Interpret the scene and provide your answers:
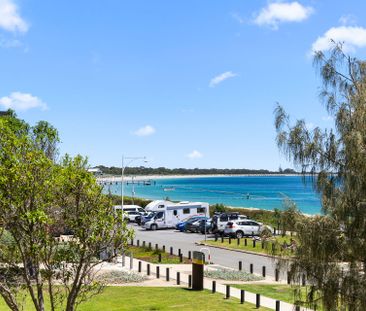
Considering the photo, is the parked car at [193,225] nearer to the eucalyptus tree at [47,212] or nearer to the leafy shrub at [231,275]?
the leafy shrub at [231,275]

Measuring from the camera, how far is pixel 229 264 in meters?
30.3

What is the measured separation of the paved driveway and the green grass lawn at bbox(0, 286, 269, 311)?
10.4ft

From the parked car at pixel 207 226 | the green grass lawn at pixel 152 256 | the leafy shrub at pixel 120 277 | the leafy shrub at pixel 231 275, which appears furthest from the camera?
the parked car at pixel 207 226

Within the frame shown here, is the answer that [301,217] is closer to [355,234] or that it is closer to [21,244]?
[355,234]

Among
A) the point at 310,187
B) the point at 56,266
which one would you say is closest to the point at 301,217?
the point at 310,187

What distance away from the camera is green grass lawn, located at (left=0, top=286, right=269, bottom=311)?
19141mm

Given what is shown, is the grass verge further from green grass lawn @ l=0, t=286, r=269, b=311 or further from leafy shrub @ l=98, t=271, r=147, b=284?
leafy shrub @ l=98, t=271, r=147, b=284

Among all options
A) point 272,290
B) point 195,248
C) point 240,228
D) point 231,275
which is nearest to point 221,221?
point 240,228

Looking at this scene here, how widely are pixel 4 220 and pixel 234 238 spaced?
34.1 m

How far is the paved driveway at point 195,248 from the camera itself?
30031 millimetres

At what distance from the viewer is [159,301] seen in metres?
20.2

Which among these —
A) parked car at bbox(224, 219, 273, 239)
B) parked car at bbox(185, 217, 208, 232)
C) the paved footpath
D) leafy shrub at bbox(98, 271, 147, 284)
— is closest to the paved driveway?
parked car at bbox(185, 217, 208, 232)

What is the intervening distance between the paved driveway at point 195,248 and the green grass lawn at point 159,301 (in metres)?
3.18

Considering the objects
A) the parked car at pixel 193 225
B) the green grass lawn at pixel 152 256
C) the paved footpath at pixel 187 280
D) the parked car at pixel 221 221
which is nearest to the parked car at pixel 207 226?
the parked car at pixel 193 225
